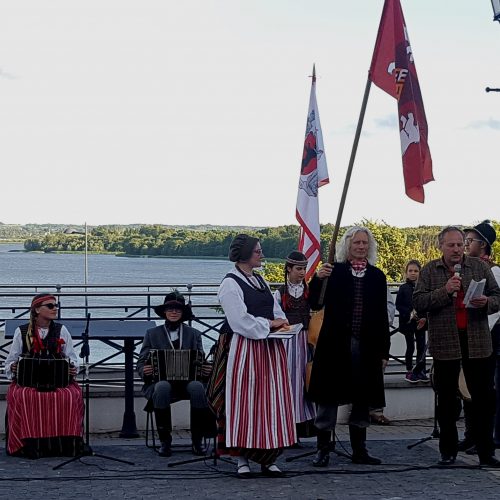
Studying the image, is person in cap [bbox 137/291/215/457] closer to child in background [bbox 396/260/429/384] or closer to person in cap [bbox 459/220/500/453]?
person in cap [bbox 459/220/500/453]

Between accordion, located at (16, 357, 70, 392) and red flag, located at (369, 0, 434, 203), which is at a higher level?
red flag, located at (369, 0, 434, 203)

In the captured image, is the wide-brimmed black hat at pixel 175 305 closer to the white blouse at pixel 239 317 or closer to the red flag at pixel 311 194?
the white blouse at pixel 239 317

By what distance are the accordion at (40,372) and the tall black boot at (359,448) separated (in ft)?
8.42

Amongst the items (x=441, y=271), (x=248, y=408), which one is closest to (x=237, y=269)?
(x=248, y=408)

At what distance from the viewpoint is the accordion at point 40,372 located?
9.34m

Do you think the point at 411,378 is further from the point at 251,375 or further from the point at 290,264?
the point at 251,375

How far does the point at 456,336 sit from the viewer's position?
834 centimetres

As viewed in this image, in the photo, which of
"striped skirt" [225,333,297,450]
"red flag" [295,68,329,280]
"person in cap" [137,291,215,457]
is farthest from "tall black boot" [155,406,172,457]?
"red flag" [295,68,329,280]

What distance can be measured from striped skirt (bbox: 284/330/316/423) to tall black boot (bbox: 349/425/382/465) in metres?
0.79

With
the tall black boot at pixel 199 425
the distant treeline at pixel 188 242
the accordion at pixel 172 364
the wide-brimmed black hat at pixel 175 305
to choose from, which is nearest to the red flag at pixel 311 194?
the wide-brimmed black hat at pixel 175 305

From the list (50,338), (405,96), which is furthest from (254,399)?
(405,96)

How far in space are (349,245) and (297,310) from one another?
1.35m

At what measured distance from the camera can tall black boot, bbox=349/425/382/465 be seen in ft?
28.3

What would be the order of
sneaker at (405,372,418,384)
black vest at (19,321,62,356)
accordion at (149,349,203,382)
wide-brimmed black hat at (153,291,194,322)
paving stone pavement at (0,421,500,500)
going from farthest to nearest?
sneaker at (405,372,418,384) → wide-brimmed black hat at (153,291,194,322) → accordion at (149,349,203,382) → black vest at (19,321,62,356) → paving stone pavement at (0,421,500,500)
